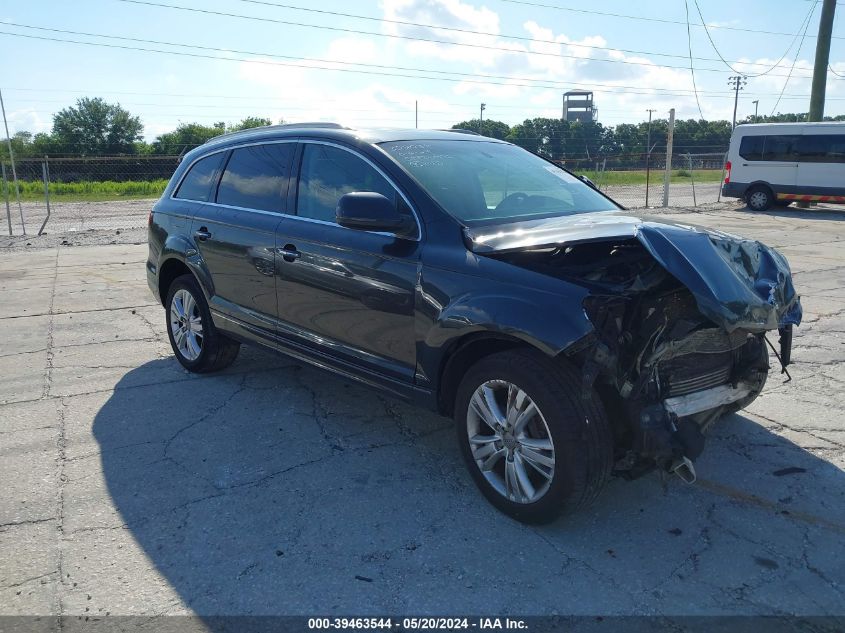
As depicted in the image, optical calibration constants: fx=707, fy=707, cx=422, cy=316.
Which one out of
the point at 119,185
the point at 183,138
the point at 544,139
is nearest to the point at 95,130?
the point at 183,138

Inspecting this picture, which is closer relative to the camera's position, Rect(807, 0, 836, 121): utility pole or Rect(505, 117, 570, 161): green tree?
Rect(807, 0, 836, 121): utility pole

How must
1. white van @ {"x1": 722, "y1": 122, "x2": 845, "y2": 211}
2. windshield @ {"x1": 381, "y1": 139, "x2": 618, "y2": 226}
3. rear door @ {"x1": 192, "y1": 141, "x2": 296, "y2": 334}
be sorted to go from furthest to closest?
1. white van @ {"x1": 722, "y1": 122, "x2": 845, "y2": 211}
2. rear door @ {"x1": 192, "y1": 141, "x2": 296, "y2": 334}
3. windshield @ {"x1": 381, "y1": 139, "x2": 618, "y2": 226}

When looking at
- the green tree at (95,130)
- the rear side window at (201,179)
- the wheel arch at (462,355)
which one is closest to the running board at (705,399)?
the wheel arch at (462,355)

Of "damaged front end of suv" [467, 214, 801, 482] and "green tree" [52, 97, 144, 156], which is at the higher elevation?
"green tree" [52, 97, 144, 156]

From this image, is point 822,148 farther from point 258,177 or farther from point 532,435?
point 532,435

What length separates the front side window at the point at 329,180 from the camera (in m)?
4.06

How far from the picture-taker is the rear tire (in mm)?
20766

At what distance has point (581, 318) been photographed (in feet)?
9.76

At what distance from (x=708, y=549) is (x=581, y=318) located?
1208mm

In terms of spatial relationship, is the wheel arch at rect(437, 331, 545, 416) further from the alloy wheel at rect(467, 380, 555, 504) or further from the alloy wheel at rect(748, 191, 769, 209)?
the alloy wheel at rect(748, 191, 769, 209)

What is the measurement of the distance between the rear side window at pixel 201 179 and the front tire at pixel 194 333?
2.13 feet

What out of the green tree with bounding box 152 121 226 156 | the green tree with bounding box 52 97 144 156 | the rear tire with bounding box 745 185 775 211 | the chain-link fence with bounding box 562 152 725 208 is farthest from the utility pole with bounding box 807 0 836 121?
the green tree with bounding box 52 97 144 156

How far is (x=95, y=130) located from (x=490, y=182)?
48.9m

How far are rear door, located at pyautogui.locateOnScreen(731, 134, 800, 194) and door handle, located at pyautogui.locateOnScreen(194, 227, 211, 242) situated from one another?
19499mm
